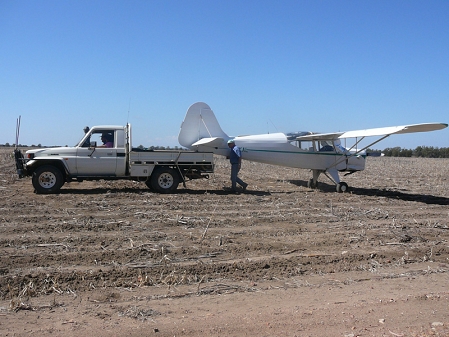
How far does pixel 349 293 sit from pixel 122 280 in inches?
117

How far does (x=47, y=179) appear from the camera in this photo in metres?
13.2

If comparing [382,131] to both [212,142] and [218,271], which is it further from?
[218,271]

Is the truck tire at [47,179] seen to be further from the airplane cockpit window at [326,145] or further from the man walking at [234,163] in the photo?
the airplane cockpit window at [326,145]

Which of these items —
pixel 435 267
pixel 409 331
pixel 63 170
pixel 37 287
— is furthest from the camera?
pixel 63 170

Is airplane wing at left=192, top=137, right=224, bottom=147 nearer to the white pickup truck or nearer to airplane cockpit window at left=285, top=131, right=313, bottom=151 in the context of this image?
the white pickup truck

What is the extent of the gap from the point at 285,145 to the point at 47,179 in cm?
870

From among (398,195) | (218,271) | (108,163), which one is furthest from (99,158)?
(398,195)

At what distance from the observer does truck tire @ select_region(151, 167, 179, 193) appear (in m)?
14.1

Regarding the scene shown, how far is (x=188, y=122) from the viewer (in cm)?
1627

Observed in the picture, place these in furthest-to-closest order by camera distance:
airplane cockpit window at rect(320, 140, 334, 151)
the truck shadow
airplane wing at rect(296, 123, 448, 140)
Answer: airplane cockpit window at rect(320, 140, 334, 151), the truck shadow, airplane wing at rect(296, 123, 448, 140)

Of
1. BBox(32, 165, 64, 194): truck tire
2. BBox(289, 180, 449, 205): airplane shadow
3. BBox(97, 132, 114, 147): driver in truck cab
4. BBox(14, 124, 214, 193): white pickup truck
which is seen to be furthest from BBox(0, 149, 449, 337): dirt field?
BBox(289, 180, 449, 205): airplane shadow

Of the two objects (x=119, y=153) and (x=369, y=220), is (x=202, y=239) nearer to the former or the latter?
(x=369, y=220)

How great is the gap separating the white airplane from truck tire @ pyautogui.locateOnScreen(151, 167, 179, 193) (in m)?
2.02

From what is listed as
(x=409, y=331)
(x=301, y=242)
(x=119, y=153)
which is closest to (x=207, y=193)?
(x=119, y=153)
